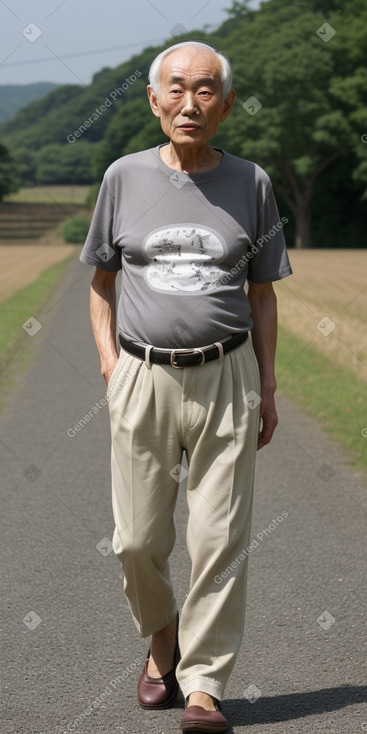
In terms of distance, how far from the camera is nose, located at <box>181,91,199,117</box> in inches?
129

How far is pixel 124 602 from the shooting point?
469 centimetres

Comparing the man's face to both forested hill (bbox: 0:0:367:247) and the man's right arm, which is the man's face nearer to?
the man's right arm

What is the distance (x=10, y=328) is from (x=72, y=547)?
1278cm

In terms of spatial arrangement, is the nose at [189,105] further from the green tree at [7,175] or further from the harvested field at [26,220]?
the green tree at [7,175]

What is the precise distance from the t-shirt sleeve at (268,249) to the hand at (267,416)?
37cm

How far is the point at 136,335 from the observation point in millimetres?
3465

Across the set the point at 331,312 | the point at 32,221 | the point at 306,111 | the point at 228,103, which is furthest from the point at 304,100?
the point at 228,103

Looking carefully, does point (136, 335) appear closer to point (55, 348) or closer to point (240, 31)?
point (55, 348)

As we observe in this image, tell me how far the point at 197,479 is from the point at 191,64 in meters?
1.24

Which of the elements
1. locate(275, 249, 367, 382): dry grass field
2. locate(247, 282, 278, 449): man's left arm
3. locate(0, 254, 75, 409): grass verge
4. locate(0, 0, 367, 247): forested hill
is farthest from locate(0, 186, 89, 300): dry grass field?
locate(247, 282, 278, 449): man's left arm

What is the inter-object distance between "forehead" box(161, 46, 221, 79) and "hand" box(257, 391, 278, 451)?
1.02 meters

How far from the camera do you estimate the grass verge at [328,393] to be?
8.34m

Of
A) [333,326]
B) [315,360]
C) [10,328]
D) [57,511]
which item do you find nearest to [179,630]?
[57,511]

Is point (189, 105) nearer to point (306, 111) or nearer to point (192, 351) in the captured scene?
point (192, 351)
